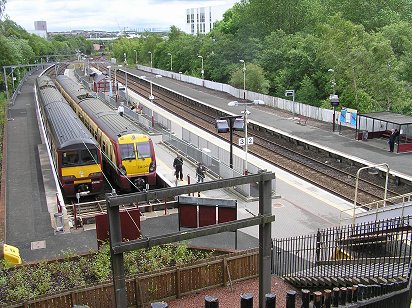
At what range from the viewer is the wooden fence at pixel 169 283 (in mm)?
11719

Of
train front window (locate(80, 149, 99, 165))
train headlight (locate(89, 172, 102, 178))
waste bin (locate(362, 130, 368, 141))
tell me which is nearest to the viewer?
train front window (locate(80, 149, 99, 165))

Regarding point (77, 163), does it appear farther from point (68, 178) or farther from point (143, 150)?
point (143, 150)

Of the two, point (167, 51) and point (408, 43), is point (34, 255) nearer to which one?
point (408, 43)

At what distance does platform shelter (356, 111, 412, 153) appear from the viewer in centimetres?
2962

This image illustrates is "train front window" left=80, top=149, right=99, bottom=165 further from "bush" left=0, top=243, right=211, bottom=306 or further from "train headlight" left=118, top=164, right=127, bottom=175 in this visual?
"bush" left=0, top=243, right=211, bottom=306

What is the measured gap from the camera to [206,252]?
1509 cm

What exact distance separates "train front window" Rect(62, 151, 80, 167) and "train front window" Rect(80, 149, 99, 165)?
0.90 ft

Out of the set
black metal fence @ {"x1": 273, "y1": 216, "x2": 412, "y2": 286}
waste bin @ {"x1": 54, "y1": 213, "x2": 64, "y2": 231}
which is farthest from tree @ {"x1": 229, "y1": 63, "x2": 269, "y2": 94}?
black metal fence @ {"x1": 273, "y1": 216, "x2": 412, "y2": 286}

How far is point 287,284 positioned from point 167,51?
91.4 meters

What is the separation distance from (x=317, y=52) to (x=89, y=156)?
3609 centimetres

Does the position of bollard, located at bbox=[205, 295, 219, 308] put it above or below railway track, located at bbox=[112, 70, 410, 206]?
above

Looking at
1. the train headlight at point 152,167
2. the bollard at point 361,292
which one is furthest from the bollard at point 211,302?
the train headlight at point 152,167

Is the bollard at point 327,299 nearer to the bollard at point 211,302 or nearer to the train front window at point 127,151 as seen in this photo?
the bollard at point 211,302

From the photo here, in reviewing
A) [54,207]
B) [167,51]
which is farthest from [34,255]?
[167,51]
